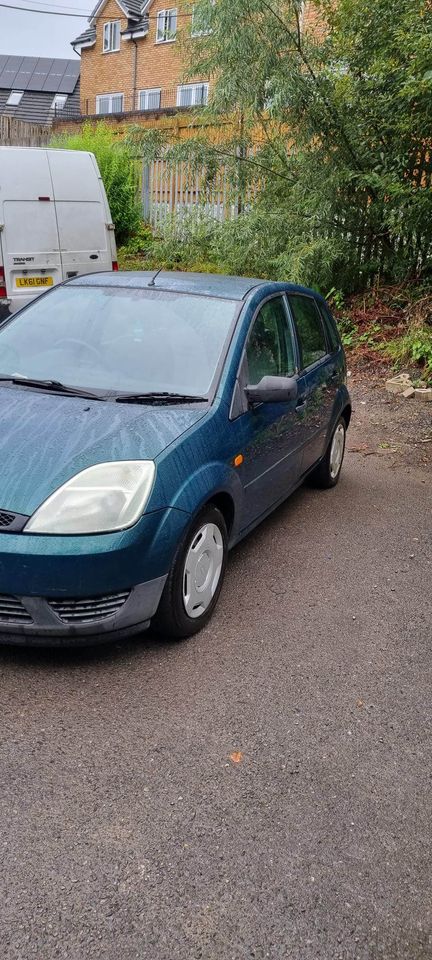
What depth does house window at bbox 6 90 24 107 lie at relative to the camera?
44.6m

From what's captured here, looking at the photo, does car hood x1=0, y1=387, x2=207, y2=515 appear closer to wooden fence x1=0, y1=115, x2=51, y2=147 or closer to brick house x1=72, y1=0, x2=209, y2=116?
wooden fence x1=0, y1=115, x2=51, y2=147

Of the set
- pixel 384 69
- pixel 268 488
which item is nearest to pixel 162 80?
pixel 384 69

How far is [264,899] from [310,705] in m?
1.02

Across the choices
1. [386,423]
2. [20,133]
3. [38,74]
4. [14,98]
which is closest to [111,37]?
[14,98]

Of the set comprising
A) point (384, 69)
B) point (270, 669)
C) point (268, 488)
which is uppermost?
point (384, 69)

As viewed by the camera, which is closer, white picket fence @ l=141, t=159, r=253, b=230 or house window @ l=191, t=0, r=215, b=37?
house window @ l=191, t=0, r=215, b=37

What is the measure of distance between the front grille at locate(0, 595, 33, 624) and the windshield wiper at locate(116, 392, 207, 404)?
114 centimetres

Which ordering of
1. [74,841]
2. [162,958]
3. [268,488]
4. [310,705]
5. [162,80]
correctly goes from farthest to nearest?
[162,80]
[268,488]
[310,705]
[74,841]
[162,958]

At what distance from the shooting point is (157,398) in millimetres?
3732

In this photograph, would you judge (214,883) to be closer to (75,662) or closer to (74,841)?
(74,841)

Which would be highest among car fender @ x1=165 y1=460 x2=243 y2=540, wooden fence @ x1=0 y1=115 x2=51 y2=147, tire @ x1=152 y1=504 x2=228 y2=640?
wooden fence @ x1=0 y1=115 x2=51 y2=147

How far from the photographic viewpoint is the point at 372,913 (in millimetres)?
2135

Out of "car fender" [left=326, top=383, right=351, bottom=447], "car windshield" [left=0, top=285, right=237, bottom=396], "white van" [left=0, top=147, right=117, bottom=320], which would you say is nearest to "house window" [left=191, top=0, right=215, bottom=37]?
"white van" [left=0, top=147, right=117, bottom=320]

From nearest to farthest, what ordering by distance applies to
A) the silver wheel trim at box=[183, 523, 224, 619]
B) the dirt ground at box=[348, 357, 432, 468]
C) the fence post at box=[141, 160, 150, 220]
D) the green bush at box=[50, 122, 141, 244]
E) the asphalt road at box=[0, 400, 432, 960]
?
the asphalt road at box=[0, 400, 432, 960] < the silver wheel trim at box=[183, 523, 224, 619] < the dirt ground at box=[348, 357, 432, 468] < the green bush at box=[50, 122, 141, 244] < the fence post at box=[141, 160, 150, 220]
